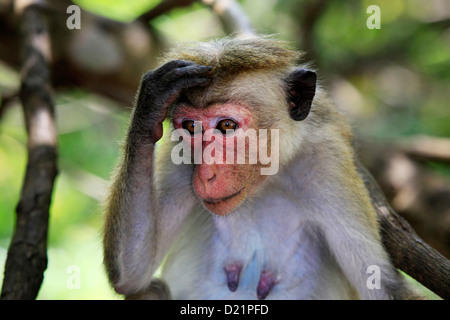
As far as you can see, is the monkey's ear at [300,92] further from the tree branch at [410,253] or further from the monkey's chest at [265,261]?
the tree branch at [410,253]

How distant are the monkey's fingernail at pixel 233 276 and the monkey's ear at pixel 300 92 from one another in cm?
129

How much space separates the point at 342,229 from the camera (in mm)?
4203

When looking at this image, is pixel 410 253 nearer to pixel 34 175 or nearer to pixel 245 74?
pixel 245 74

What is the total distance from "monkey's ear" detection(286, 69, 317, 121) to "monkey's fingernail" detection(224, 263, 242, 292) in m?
1.29

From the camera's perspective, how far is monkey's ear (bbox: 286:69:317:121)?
3.81m

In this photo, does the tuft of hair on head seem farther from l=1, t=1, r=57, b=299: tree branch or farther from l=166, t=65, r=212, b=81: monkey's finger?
l=1, t=1, r=57, b=299: tree branch

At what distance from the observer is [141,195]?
3.83 m

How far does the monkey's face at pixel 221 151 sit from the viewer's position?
139 inches

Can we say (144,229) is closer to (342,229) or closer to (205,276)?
(205,276)

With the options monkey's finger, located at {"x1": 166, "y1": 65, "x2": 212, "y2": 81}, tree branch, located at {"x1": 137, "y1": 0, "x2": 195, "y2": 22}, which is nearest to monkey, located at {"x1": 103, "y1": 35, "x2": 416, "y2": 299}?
monkey's finger, located at {"x1": 166, "y1": 65, "x2": 212, "y2": 81}

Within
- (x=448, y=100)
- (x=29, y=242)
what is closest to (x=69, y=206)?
(x=29, y=242)

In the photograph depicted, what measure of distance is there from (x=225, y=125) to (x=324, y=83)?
15.8ft

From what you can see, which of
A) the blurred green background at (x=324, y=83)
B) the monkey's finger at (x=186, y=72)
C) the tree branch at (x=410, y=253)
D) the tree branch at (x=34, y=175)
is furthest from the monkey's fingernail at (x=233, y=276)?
the blurred green background at (x=324, y=83)

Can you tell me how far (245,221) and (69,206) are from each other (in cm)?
485
